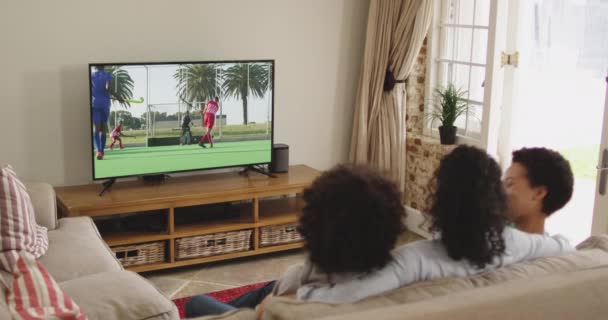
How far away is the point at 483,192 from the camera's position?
1946mm

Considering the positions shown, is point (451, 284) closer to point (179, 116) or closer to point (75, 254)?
point (75, 254)

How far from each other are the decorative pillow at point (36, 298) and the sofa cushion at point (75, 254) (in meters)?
1.09

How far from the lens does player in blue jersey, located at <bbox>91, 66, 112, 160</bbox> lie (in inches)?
170

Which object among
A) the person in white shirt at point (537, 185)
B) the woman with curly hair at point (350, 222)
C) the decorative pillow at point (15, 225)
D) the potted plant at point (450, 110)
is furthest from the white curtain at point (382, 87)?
the woman with curly hair at point (350, 222)

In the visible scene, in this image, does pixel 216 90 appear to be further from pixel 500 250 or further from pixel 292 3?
pixel 500 250

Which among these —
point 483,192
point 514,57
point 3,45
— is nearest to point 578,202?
point 514,57

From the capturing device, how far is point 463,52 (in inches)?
196

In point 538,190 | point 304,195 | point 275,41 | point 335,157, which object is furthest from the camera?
point 335,157

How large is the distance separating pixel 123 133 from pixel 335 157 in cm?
167

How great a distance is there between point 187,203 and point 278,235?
0.66 meters

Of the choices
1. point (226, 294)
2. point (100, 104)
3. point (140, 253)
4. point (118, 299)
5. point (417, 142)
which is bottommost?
point (226, 294)

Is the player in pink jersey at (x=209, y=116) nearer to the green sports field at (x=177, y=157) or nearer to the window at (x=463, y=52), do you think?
the green sports field at (x=177, y=157)

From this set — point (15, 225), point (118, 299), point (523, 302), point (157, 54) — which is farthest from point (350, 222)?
point (157, 54)

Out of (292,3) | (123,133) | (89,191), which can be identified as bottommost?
(89,191)
